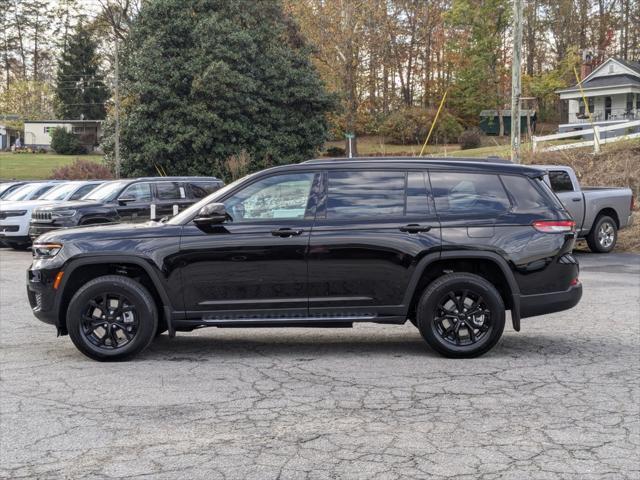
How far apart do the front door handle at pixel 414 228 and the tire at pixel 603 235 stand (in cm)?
1149

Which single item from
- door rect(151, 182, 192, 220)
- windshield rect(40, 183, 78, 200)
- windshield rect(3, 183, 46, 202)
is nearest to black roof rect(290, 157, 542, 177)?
door rect(151, 182, 192, 220)

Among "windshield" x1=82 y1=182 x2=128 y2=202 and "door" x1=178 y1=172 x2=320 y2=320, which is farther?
"windshield" x1=82 y1=182 x2=128 y2=202

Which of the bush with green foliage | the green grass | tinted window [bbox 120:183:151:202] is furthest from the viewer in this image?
the bush with green foliage

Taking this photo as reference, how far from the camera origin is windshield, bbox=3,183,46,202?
2281 centimetres

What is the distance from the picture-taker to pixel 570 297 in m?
7.60

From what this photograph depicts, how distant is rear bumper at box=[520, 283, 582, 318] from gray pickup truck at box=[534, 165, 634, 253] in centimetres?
978

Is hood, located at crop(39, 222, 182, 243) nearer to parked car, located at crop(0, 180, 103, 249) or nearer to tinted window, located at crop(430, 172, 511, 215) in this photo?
tinted window, located at crop(430, 172, 511, 215)

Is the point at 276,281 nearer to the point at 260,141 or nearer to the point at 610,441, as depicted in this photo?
the point at 610,441

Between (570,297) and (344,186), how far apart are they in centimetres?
242

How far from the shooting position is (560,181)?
17219 millimetres

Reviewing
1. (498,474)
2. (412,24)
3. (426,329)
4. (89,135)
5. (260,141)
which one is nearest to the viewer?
(498,474)

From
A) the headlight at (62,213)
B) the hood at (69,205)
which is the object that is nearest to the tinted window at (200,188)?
the hood at (69,205)

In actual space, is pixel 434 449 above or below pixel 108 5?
below

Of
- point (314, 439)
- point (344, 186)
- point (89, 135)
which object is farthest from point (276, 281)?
point (89, 135)
